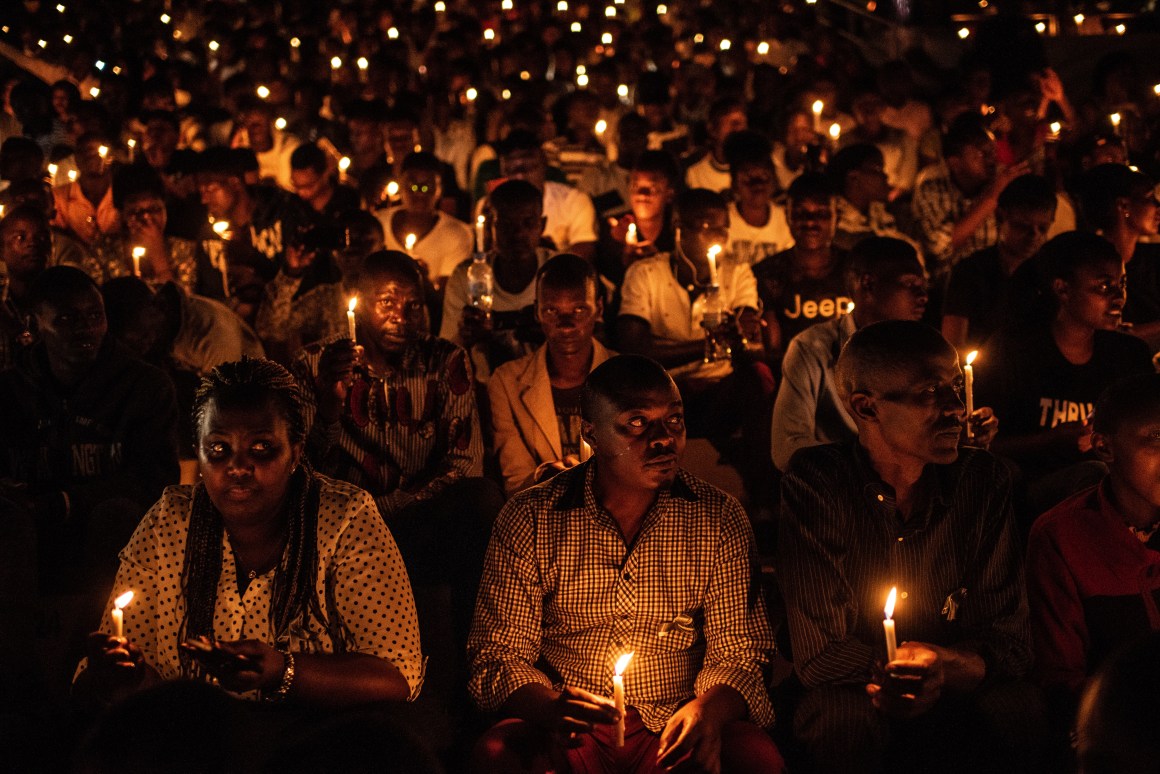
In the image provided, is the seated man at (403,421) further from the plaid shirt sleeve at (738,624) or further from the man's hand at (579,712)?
the man's hand at (579,712)

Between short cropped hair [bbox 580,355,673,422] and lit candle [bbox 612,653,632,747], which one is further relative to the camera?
short cropped hair [bbox 580,355,673,422]

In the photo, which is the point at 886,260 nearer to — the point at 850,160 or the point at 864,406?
the point at 864,406

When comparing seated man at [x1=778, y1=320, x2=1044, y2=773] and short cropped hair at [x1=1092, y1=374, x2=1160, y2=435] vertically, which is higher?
short cropped hair at [x1=1092, y1=374, x2=1160, y2=435]

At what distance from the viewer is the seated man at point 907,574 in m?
3.22

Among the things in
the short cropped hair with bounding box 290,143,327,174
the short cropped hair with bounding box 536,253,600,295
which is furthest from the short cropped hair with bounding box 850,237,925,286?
the short cropped hair with bounding box 290,143,327,174

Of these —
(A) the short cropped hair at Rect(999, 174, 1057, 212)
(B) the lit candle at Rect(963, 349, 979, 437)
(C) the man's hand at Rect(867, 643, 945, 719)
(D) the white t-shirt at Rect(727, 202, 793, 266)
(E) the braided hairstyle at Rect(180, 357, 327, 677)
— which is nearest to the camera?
(C) the man's hand at Rect(867, 643, 945, 719)

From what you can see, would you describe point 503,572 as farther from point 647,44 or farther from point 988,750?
point 647,44

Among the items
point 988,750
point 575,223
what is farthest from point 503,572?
point 575,223

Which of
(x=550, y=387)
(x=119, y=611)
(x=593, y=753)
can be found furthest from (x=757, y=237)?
(x=119, y=611)

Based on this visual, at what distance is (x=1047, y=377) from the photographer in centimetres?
482

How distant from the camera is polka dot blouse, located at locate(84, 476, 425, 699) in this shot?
313 cm

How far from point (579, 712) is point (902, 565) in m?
1.00

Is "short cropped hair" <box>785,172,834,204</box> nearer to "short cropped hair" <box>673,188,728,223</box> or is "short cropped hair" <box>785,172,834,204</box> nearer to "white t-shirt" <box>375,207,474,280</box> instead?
"short cropped hair" <box>673,188,728,223</box>

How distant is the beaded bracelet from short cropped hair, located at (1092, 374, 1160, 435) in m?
2.30
